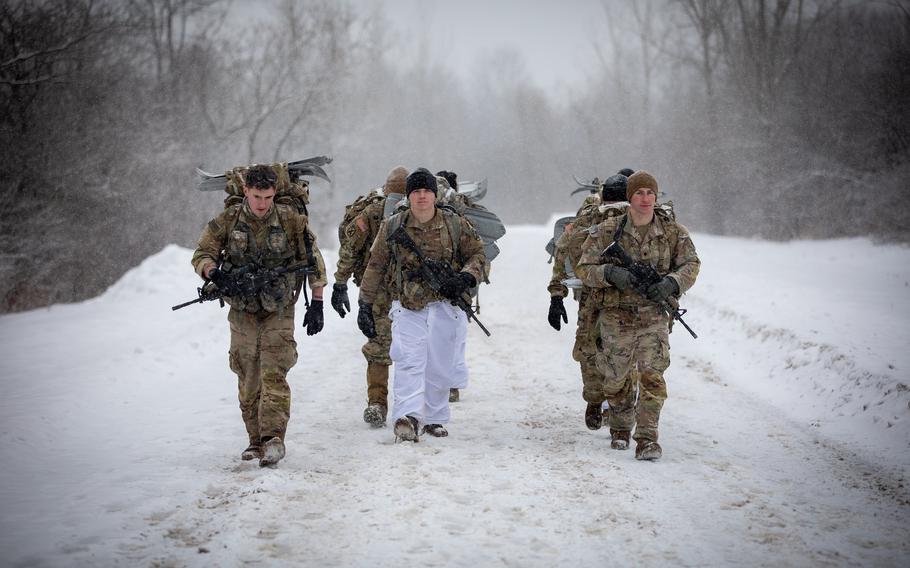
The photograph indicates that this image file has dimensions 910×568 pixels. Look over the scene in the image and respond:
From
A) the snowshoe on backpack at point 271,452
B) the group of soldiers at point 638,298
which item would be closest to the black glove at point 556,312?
the group of soldiers at point 638,298

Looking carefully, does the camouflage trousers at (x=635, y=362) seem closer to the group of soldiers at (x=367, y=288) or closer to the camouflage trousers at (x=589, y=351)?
the camouflage trousers at (x=589, y=351)

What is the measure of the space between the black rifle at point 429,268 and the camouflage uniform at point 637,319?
3.12 ft

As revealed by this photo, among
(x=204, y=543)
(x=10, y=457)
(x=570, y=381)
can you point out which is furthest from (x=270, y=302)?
(x=570, y=381)

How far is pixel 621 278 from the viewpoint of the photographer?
521 cm

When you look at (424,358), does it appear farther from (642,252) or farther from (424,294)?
(642,252)

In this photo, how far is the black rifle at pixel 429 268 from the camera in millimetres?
5660

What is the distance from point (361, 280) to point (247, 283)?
1.67m

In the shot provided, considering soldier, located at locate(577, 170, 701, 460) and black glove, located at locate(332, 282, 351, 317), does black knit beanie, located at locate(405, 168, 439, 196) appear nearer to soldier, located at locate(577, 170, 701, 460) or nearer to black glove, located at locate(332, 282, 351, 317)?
black glove, located at locate(332, 282, 351, 317)

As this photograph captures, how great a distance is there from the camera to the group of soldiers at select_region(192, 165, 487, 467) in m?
5.00

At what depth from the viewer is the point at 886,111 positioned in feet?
78.0

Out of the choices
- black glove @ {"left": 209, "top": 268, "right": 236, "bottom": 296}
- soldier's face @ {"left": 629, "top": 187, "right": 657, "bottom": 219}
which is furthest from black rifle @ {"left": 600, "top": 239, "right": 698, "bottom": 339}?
black glove @ {"left": 209, "top": 268, "right": 236, "bottom": 296}

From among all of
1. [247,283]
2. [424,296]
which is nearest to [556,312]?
[424,296]

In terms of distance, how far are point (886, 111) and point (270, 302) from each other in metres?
24.9

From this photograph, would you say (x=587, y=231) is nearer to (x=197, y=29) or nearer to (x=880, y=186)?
(x=880, y=186)
